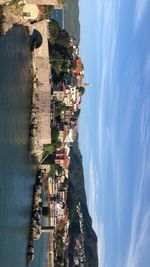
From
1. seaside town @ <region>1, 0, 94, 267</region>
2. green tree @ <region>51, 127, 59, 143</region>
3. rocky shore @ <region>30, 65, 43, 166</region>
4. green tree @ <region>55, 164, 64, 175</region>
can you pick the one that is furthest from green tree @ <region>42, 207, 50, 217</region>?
rocky shore @ <region>30, 65, 43, 166</region>

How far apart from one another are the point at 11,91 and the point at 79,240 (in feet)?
250

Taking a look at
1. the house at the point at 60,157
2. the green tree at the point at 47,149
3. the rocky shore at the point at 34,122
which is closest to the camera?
the rocky shore at the point at 34,122

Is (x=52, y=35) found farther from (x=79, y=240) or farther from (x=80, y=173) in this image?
(x=80, y=173)

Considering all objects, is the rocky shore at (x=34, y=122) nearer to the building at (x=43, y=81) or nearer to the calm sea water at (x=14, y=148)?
the building at (x=43, y=81)

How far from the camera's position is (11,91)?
1182 inches

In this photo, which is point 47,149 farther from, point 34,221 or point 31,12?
point 31,12

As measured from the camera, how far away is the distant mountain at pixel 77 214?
3812 inches

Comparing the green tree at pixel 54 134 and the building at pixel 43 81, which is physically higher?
the building at pixel 43 81

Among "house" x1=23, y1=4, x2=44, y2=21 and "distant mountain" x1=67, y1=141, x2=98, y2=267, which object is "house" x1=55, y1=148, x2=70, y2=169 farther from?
"house" x1=23, y1=4, x2=44, y2=21

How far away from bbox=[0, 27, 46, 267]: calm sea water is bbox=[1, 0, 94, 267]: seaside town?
1444 mm

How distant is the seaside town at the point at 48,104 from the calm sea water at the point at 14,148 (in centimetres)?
144

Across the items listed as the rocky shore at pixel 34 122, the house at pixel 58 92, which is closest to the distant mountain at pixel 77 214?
the house at pixel 58 92

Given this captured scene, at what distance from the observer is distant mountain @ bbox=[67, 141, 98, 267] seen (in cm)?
9681

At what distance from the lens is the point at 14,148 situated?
31031mm
